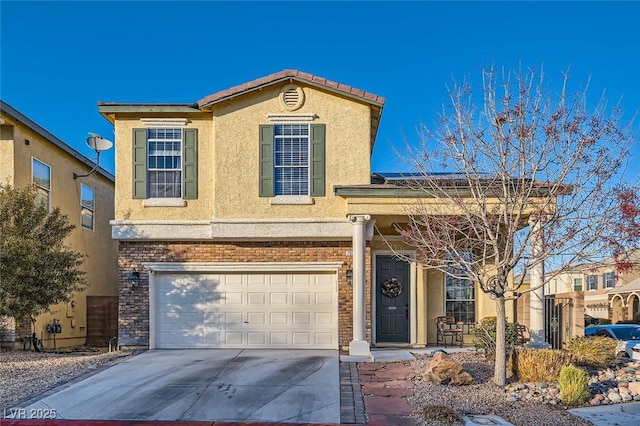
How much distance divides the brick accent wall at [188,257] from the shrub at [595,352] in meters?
4.76

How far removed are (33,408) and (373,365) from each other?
6.26m

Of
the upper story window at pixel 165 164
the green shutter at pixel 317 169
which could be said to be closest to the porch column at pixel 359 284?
the green shutter at pixel 317 169

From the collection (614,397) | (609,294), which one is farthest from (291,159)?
(609,294)

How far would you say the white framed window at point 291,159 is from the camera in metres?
13.3

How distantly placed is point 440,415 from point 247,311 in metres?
7.10

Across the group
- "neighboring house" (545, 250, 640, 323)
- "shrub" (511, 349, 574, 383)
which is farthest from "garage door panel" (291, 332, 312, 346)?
"neighboring house" (545, 250, 640, 323)

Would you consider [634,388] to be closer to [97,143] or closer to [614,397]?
[614,397]

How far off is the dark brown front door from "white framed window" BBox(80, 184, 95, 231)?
9.45 meters

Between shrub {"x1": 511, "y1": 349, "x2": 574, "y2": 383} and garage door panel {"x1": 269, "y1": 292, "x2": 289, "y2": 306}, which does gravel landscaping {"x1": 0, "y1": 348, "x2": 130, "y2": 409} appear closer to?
garage door panel {"x1": 269, "y1": 292, "x2": 289, "y2": 306}

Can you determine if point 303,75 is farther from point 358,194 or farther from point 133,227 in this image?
point 133,227

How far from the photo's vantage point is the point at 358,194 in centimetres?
1238

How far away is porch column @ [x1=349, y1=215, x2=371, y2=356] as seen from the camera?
12.3m

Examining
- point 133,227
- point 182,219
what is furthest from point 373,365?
point 133,227

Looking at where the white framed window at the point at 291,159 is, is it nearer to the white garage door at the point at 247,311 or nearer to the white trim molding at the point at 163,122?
the white garage door at the point at 247,311
